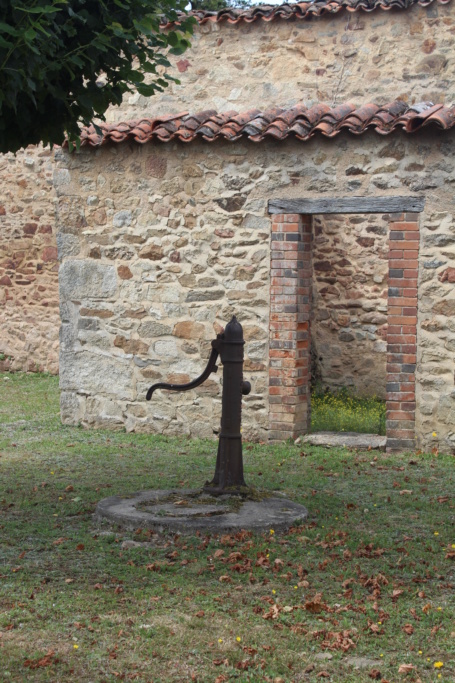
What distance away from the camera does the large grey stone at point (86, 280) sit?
28.2 feet

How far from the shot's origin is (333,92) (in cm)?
1105

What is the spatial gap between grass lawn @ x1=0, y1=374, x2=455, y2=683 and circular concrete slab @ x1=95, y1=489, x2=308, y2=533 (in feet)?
0.24

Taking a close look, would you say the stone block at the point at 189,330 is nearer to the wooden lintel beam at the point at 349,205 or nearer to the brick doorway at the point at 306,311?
the brick doorway at the point at 306,311

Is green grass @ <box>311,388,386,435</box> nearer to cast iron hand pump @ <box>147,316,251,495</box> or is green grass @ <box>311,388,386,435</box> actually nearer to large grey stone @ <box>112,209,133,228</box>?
large grey stone @ <box>112,209,133,228</box>

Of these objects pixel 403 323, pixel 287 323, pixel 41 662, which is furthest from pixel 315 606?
pixel 287 323

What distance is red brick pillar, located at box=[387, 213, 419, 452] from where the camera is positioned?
7.62m

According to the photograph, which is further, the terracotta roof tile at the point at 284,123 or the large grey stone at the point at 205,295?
the large grey stone at the point at 205,295

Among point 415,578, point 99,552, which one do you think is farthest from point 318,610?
point 99,552

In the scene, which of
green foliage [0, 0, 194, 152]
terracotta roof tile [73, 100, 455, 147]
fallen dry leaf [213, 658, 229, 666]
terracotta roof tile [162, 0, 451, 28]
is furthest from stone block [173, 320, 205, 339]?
fallen dry leaf [213, 658, 229, 666]

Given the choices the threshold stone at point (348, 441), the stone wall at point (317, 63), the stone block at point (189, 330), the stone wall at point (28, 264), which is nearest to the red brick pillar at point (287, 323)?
the threshold stone at point (348, 441)

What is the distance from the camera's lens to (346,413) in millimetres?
9391

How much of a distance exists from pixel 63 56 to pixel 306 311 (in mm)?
3963

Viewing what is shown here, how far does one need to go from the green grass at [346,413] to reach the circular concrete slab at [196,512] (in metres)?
3.04

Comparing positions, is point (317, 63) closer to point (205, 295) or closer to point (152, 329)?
point (205, 295)
